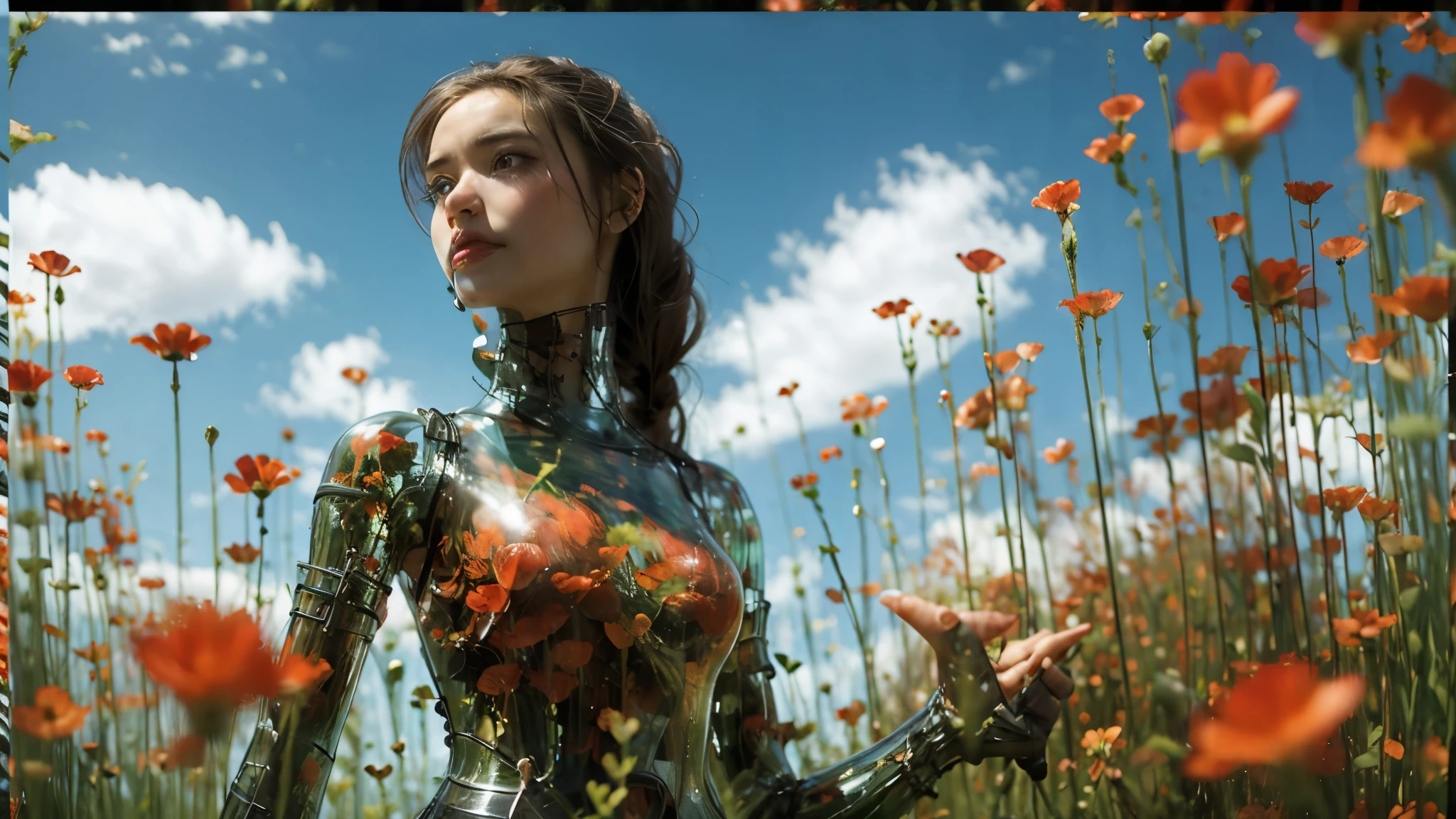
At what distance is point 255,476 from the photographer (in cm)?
69

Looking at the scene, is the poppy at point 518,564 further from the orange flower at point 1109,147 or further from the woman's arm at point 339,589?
the orange flower at point 1109,147

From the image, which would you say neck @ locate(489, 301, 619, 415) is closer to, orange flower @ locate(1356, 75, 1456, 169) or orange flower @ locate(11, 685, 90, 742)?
orange flower @ locate(11, 685, 90, 742)

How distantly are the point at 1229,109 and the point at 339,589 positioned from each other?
604mm

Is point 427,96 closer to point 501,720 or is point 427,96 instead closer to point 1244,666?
point 501,720

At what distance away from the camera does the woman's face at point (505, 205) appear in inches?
27.8

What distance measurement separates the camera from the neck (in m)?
0.76

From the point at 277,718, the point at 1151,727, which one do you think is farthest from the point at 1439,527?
the point at 277,718

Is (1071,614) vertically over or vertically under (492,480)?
under

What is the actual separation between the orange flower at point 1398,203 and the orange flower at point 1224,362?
0.47 ft

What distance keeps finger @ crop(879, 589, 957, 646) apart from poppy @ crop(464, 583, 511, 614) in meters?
0.27

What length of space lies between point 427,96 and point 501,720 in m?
0.54

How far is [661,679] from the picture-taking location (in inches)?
25.9

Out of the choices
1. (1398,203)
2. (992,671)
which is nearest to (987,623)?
(992,671)

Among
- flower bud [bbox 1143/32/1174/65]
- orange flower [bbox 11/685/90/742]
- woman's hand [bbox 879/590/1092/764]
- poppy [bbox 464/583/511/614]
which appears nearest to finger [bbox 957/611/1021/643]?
woman's hand [bbox 879/590/1092/764]
